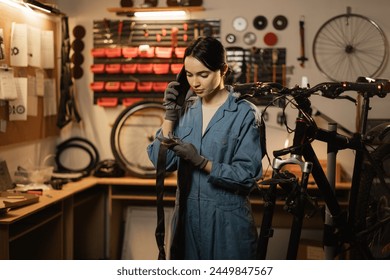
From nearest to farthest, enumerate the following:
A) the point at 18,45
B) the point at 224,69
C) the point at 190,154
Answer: the point at 190,154 → the point at 224,69 → the point at 18,45

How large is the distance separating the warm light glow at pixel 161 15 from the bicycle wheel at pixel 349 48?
34.4 inches

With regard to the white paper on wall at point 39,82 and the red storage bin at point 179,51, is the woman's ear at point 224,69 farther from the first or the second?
the white paper on wall at point 39,82

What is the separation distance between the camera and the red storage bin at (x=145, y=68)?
3365 mm

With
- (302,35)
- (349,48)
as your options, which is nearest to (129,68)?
(302,35)

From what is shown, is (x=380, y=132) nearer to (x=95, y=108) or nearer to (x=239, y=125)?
(x=239, y=125)

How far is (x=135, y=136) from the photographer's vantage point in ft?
11.3

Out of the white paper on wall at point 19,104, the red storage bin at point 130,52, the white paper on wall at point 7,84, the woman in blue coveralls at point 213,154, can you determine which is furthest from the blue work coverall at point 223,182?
the red storage bin at point 130,52

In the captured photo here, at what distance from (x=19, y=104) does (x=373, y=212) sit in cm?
194

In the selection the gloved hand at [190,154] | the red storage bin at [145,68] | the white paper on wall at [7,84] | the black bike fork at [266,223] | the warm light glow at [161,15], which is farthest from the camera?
the red storage bin at [145,68]

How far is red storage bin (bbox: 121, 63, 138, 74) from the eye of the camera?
3387 millimetres

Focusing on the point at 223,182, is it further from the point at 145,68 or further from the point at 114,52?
the point at 114,52

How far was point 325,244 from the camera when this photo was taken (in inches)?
80.0
